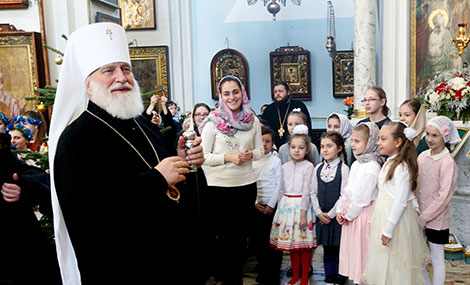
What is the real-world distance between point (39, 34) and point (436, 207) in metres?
4.99

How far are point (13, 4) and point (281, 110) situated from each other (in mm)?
3802


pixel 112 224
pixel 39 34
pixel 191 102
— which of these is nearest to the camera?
pixel 112 224

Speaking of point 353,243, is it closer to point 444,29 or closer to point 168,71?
point 444,29

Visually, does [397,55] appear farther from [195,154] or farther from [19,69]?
[195,154]

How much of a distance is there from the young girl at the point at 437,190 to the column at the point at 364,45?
14.7 ft

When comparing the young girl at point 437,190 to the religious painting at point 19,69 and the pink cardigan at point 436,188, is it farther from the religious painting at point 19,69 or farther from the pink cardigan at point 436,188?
the religious painting at point 19,69

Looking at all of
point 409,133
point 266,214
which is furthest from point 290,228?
point 409,133

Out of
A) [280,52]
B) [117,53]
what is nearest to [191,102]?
[280,52]

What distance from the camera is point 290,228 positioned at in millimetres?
4555

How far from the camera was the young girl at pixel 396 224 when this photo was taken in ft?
12.2

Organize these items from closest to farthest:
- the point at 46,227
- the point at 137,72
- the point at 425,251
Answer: the point at 46,227 → the point at 425,251 → the point at 137,72

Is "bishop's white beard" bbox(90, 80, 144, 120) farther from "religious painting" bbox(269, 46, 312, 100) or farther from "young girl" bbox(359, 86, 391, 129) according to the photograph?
"religious painting" bbox(269, 46, 312, 100)

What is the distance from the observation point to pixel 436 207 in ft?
13.2

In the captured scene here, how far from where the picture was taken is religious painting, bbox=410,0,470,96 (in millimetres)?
8289
